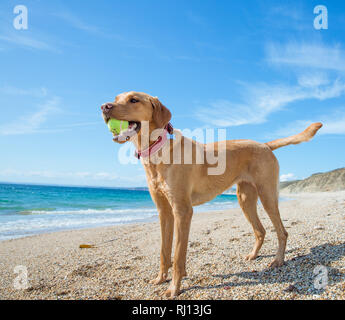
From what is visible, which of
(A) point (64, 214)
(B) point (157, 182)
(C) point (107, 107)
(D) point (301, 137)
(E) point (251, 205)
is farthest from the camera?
(A) point (64, 214)

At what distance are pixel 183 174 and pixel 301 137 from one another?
227 cm

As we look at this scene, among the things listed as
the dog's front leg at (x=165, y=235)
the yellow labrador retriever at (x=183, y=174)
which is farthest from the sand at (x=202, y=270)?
the yellow labrador retriever at (x=183, y=174)

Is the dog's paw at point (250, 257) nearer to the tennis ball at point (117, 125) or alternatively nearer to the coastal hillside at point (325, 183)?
the tennis ball at point (117, 125)

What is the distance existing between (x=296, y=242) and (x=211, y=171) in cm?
241

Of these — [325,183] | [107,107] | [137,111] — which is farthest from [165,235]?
[325,183]

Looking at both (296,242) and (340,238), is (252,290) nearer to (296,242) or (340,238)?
(296,242)

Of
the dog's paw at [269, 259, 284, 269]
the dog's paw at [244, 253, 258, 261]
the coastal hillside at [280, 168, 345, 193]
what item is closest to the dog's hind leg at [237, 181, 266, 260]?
the dog's paw at [244, 253, 258, 261]

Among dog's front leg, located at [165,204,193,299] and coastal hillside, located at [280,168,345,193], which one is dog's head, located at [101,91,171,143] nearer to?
dog's front leg, located at [165,204,193,299]

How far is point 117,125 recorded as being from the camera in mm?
3045

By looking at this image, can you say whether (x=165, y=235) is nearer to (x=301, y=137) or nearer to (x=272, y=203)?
(x=272, y=203)
